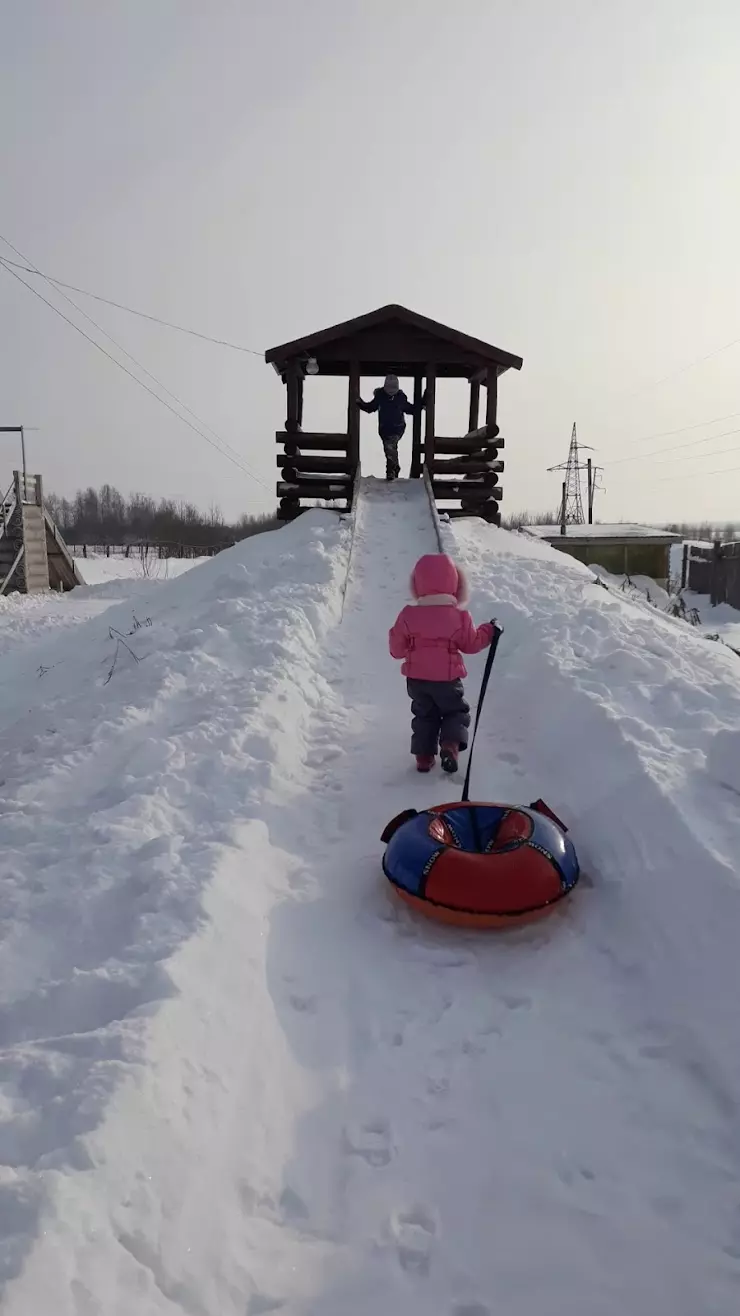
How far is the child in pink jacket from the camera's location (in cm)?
532

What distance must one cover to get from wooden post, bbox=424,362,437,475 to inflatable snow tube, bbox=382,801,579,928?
10928mm

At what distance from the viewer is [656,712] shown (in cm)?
529

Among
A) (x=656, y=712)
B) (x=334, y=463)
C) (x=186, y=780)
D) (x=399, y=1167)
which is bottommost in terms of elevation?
(x=399, y=1167)

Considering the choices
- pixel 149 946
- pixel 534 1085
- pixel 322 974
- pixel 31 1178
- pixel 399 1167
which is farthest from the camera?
pixel 322 974

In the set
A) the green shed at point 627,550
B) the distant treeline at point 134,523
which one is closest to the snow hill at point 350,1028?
the green shed at point 627,550

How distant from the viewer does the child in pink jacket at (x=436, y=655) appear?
5.32 m

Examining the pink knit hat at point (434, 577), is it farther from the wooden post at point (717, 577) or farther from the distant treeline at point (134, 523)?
the distant treeline at point (134, 523)

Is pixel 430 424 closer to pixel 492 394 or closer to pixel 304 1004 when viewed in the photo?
pixel 492 394

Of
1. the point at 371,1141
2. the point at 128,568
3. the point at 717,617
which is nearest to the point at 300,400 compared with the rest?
the point at 371,1141

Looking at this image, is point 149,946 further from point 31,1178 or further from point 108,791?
point 108,791

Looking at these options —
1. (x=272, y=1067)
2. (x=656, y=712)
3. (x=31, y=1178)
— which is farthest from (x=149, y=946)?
(x=656, y=712)

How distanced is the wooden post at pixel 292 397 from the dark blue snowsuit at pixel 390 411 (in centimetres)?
124

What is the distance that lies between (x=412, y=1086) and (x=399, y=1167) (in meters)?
0.34

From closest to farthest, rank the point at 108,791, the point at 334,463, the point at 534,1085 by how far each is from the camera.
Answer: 1. the point at 534,1085
2. the point at 108,791
3. the point at 334,463
